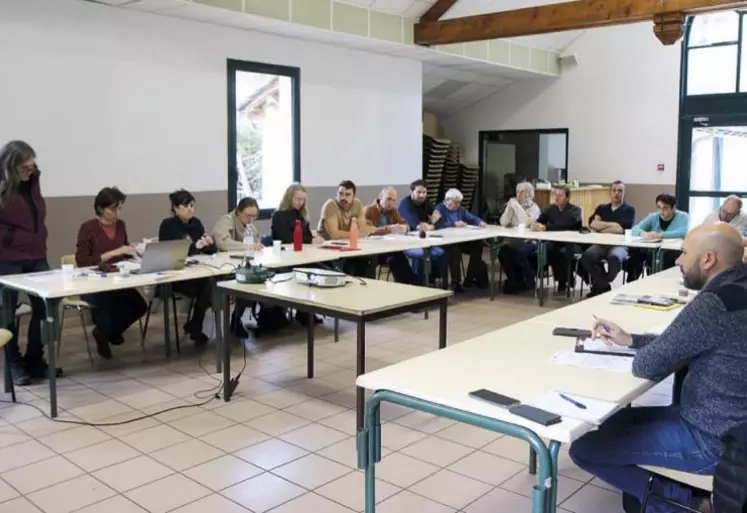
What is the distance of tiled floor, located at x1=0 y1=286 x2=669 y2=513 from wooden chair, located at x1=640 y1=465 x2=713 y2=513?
0.59 m

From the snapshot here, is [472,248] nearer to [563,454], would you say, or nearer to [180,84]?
[180,84]

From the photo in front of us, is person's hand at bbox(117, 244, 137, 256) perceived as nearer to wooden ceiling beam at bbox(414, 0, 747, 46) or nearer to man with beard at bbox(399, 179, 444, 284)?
man with beard at bbox(399, 179, 444, 284)

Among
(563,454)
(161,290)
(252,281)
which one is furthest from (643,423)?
(161,290)

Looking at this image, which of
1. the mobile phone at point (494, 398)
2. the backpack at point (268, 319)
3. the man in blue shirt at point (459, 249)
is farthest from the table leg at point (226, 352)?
the man in blue shirt at point (459, 249)

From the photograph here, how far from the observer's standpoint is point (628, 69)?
9594 mm

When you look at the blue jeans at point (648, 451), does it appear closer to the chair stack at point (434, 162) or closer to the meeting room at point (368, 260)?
the meeting room at point (368, 260)

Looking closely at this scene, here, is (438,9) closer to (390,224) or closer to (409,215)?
(409,215)

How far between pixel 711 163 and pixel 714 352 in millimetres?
8014

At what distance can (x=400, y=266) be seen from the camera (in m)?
6.62

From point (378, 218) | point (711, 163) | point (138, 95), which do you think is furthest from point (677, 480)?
point (711, 163)

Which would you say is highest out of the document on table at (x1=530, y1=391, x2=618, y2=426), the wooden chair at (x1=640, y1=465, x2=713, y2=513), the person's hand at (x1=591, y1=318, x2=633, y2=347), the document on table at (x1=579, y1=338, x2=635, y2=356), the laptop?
the laptop

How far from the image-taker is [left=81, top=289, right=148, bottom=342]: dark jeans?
4.67m

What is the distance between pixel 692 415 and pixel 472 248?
511cm

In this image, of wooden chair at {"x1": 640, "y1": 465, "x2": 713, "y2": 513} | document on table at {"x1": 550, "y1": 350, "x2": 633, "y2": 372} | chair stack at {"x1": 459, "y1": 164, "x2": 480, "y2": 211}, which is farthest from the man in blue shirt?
wooden chair at {"x1": 640, "y1": 465, "x2": 713, "y2": 513}
